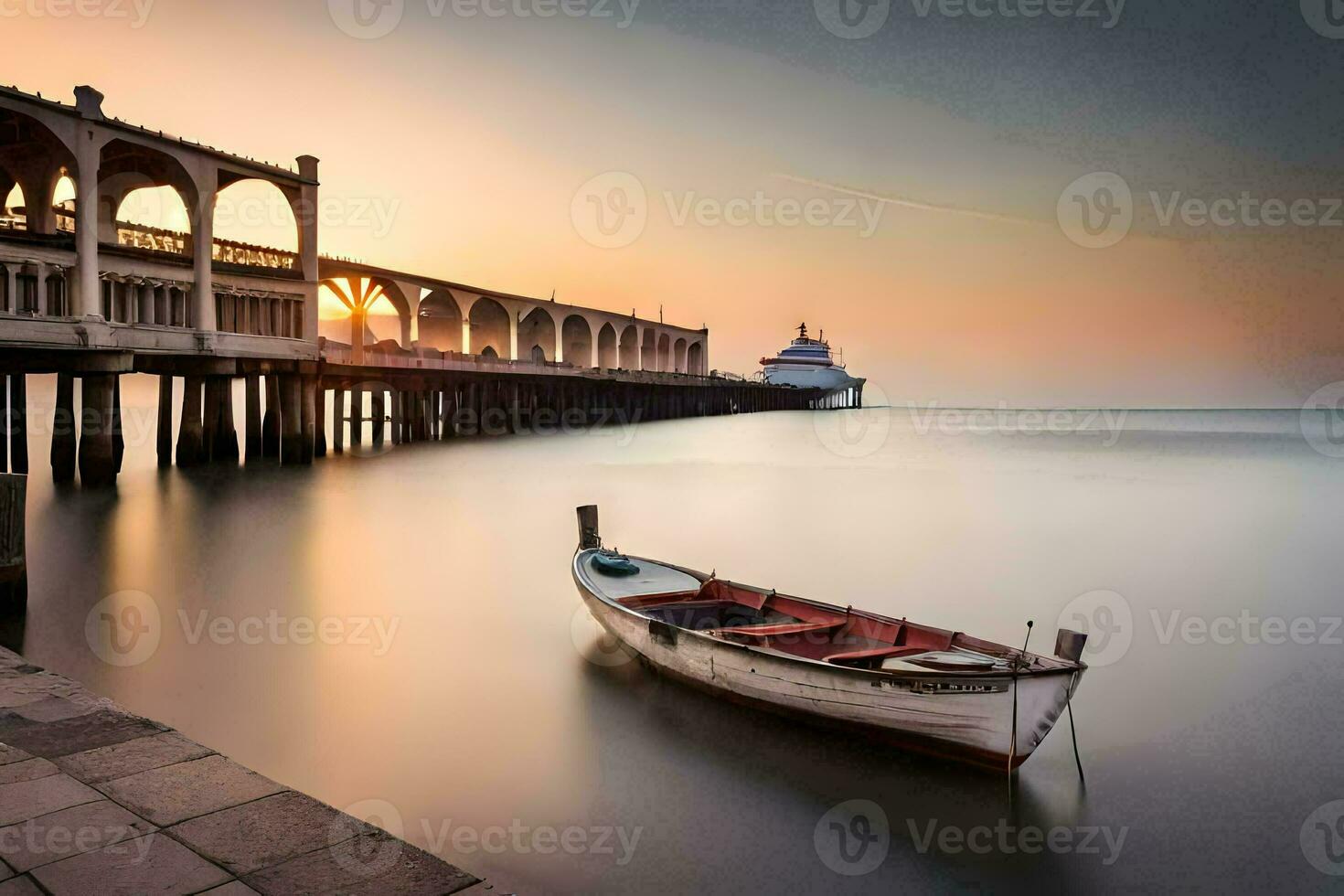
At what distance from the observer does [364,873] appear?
12.5 ft

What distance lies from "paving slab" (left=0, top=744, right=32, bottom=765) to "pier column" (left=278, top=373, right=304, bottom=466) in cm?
2622

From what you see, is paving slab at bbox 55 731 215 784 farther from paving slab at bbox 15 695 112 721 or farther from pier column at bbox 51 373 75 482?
pier column at bbox 51 373 75 482

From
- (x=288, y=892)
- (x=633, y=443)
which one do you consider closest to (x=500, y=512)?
(x=288, y=892)

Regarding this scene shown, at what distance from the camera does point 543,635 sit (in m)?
11.0

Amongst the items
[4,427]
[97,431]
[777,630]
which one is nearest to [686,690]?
[777,630]

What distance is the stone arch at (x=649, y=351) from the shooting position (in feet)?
279

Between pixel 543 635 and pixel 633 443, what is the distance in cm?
3844

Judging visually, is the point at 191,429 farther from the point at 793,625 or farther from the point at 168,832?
the point at 168,832

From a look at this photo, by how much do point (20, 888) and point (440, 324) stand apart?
58.7m

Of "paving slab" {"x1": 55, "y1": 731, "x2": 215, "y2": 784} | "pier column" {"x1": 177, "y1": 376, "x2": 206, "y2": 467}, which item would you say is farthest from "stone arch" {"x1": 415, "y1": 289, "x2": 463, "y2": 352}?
"paving slab" {"x1": 55, "y1": 731, "x2": 215, "y2": 784}

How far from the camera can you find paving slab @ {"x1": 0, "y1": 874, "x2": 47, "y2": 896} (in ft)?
11.3

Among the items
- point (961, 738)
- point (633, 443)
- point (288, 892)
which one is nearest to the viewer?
point (288, 892)

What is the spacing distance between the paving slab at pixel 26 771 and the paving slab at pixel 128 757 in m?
0.07

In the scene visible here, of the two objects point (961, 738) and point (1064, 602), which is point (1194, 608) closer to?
point (1064, 602)
